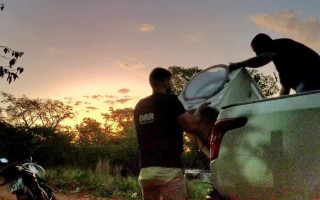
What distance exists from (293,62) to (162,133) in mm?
2358

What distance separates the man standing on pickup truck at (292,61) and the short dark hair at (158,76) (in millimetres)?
1591

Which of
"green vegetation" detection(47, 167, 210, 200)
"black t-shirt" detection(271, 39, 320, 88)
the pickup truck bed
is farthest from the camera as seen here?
"green vegetation" detection(47, 167, 210, 200)

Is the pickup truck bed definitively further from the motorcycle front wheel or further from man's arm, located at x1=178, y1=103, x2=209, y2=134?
the motorcycle front wheel

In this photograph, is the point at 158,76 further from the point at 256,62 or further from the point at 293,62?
the point at 293,62

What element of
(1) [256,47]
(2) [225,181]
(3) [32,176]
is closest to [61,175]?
(3) [32,176]

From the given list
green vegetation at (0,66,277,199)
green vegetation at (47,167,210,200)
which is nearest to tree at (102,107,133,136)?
green vegetation at (0,66,277,199)

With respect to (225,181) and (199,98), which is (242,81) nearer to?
(199,98)

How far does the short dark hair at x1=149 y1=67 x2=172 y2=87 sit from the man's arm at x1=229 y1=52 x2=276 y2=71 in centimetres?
70

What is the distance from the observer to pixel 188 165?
3344cm

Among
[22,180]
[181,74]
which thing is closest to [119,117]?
[181,74]

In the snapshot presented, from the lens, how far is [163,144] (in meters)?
3.50

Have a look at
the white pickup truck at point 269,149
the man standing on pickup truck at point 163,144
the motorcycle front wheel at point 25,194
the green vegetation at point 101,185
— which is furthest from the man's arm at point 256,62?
the green vegetation at point 101,185

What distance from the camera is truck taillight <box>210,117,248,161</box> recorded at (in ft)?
8.63

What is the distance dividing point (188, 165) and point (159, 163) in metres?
30.5
